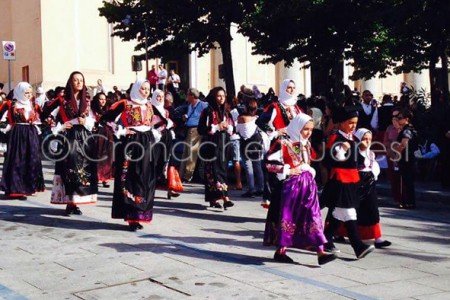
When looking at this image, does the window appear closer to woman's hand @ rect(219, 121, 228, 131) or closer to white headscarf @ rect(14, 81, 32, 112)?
white headscarf @ rect(14, 81, 32, 112)

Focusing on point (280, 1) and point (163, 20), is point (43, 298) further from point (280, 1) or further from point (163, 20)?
point (163, 20)

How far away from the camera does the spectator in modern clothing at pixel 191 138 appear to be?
16.5 m

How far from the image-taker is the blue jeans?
14586 mm

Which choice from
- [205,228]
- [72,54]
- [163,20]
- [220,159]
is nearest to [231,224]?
[205,228]

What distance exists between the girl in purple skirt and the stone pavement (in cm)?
21

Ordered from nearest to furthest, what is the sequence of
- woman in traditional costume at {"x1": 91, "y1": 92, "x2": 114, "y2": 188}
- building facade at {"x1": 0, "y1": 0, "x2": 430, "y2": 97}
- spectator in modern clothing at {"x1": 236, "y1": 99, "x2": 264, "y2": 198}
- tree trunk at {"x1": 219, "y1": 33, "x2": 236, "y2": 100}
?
1. spectator in modern clothing at {"x1": 236, "y1": 99, "x2": 264, "y2": 198}
2. woman in traditional costume at {"x1": 91, "y1": 92, "x2": 114, "y2": 188}
3. tree trunk at {"x1": 219, "y1": 33, "x2": 236, "y2": 100}
4. building facade at {"x1": 0, "y1": 0, "x2": 430, "y2": 97}

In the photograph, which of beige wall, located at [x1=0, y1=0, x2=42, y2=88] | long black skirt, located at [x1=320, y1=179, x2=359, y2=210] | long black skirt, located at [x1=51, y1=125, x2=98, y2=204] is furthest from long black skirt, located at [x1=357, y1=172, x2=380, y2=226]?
beige wall, located at [x1=0, y1=0, x2=42, y2=88]

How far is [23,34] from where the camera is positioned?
3894 cm

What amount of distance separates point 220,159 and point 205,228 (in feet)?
7.28

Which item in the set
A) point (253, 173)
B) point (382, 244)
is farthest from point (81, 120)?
point (382, 244)

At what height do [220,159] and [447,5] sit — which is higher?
[447,5]

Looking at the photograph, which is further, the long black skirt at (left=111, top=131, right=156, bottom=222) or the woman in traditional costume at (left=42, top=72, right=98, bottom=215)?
the woman in traditional costume at (left=42, top=72, right=98, bottom=215)

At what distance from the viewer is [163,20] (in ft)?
87.2

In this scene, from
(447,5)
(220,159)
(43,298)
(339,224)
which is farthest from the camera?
(447,5)
